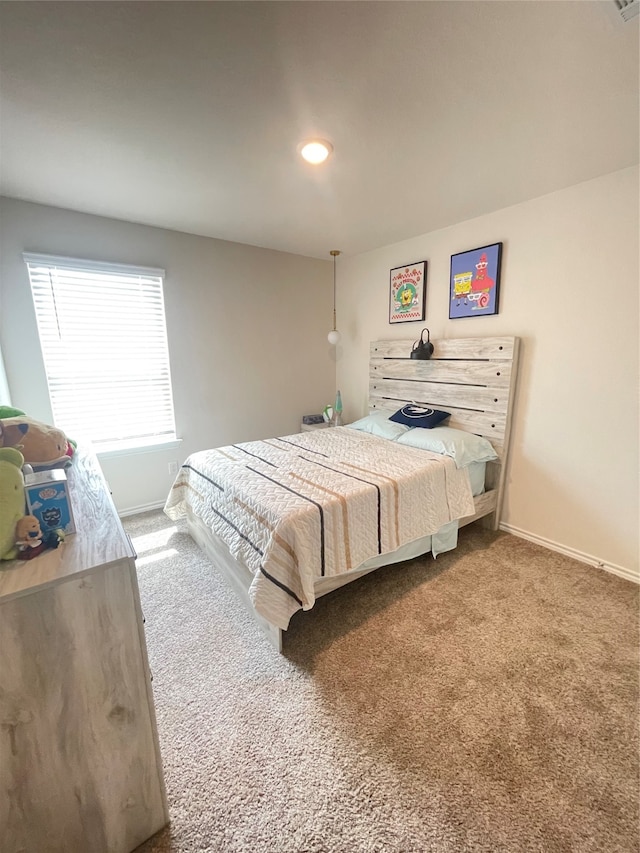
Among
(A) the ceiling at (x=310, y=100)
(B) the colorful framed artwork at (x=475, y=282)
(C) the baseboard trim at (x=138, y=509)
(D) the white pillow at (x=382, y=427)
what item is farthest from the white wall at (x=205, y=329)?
(B) the colorful framed artwork at (x=475, y=282)

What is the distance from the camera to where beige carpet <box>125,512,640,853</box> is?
3.52 ft

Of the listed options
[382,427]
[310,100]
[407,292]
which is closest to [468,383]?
[382,427]

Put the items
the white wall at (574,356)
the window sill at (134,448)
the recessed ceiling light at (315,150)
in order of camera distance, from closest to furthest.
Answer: the recessed ceiling light at (315,150) → the white wall at (574,356) → the window sill at (134,448)

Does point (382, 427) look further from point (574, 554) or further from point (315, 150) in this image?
point (315, 150)

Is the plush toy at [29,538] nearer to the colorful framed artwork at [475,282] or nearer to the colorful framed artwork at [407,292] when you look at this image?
the colorful framed artwork at [475,282]

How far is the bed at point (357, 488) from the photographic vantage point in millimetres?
1676

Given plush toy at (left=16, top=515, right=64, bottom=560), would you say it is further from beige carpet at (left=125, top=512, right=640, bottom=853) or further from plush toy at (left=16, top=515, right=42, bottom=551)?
beige carpet at (left=125, top=512, right=640, bottom=853)

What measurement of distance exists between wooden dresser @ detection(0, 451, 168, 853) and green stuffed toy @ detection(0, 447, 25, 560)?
0.15 feet

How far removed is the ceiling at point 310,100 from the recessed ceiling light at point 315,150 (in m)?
0.04

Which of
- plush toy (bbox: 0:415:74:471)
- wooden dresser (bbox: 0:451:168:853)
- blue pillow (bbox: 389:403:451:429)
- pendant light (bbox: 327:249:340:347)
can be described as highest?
pendant light (bbox: 327:249:340:347)

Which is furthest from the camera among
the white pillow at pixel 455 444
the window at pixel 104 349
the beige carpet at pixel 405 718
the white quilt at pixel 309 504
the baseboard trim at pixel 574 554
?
the window at pixel 104 349

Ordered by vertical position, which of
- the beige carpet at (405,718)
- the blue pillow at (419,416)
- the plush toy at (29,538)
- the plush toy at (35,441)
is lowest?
the beige carpet at (405,718)

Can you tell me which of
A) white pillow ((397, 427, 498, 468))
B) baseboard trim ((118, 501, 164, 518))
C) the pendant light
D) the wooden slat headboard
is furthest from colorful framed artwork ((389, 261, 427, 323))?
baseboard trim ((118, 501, 164, 518))

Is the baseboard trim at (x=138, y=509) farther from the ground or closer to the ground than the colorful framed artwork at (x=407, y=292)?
closer to the ground
